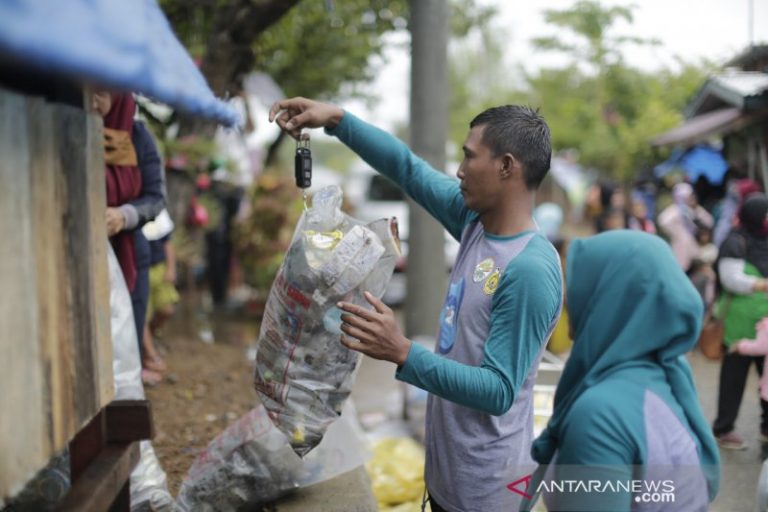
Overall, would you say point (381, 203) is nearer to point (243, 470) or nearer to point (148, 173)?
point (148, 173)

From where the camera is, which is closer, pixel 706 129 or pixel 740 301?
pixel 740 301

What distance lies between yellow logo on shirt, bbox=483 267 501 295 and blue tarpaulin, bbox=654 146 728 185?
33.5 ft

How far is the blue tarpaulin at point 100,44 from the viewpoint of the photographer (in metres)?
0.97

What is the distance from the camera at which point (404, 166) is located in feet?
8.68

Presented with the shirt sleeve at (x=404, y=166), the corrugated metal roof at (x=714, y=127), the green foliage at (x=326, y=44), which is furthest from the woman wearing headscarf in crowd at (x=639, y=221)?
the shirt sleeve at (x=404, y=166)

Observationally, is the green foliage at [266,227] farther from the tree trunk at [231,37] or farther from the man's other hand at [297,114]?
the man's other hand at [297,114]

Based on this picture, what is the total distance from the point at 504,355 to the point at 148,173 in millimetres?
2237

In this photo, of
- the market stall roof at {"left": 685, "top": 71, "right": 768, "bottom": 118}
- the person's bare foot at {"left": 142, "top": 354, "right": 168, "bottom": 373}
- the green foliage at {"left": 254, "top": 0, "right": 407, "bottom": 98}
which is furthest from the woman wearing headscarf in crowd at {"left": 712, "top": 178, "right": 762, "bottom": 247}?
the person's bare foot at {"left": 142, "top": 354, "right": 168, "bottom": 373}

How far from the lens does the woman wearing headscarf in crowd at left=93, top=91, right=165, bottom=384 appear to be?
309 centimetres

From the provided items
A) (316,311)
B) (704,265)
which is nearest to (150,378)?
(316,311)

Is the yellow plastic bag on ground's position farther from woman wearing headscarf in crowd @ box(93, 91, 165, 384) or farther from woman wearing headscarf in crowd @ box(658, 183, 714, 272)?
woman wearing headscarf in crowd @ box(658, 183, 714, 272)

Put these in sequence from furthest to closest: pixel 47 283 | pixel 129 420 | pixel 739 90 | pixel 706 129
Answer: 1. pixel 706 129
2. pixel 739 90
3. pixel 129 420
4. pixel 47 283

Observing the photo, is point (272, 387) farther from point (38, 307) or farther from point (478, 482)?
point (38, 307)

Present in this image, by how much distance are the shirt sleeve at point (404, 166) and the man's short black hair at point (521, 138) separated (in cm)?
43
